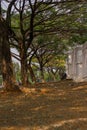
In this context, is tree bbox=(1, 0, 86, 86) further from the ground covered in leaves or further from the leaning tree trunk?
the ground covered in leaves

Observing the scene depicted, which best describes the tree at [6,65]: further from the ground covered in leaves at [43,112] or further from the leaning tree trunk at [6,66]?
the ground covered in leaves at [43,112]

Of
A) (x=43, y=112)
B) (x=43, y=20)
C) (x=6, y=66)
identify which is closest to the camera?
(x=43, y=112)

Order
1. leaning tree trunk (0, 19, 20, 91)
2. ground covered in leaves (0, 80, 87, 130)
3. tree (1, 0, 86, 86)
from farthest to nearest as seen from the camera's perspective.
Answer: tree (1, 0, 86, 86) → leaning tree trunk (0, 19, 20, 91) → ground covered in leaves (0, 80, 87, 130)

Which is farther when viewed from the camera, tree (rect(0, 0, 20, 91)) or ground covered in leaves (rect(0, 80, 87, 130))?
tree (rect(0, 0, 20, 91))

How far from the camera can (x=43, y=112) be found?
8680 mm

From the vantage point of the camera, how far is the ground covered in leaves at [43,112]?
23.6 ft

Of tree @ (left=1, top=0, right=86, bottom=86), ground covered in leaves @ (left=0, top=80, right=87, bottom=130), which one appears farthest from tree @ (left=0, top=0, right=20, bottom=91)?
tree @ (left=1, top=0, right=86, bottom=86)

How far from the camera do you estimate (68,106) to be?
933 centimetres

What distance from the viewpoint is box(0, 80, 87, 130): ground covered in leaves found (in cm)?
718

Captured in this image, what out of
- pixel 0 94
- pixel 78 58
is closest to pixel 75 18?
pixel 78 58

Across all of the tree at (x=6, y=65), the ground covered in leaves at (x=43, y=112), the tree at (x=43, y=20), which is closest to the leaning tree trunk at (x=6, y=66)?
the tree at (x=6, y=65)

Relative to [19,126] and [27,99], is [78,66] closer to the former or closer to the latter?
[27,99]

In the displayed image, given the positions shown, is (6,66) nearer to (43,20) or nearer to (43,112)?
(43,112)

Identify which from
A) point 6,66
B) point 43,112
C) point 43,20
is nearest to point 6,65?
point 6,66
